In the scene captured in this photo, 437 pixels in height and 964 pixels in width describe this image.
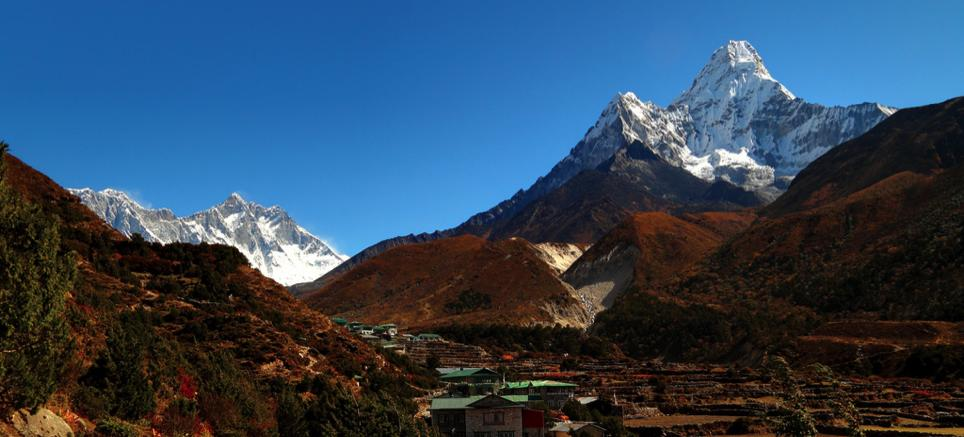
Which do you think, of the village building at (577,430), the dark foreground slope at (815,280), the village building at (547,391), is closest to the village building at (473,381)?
the village building at (547,391)

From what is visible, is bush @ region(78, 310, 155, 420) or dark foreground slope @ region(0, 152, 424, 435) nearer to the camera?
bush @ region(78, 310, 155, 420)

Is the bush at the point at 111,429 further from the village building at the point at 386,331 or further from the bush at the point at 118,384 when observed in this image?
the village building at the point at 386,331

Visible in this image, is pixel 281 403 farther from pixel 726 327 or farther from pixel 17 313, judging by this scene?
pixel 726 327

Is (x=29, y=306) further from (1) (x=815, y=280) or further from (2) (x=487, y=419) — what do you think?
(1) (x=815, y=280)

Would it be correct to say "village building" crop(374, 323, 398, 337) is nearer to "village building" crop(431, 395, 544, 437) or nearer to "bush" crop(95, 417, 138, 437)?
"village building" crop(431, 395, 544, 437)

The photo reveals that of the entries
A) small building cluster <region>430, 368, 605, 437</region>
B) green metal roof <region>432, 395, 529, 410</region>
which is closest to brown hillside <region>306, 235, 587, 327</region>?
green metal roof <region>432, 395, 529, 410</region>

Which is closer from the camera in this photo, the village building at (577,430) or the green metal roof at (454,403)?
the village building at (577,430)
